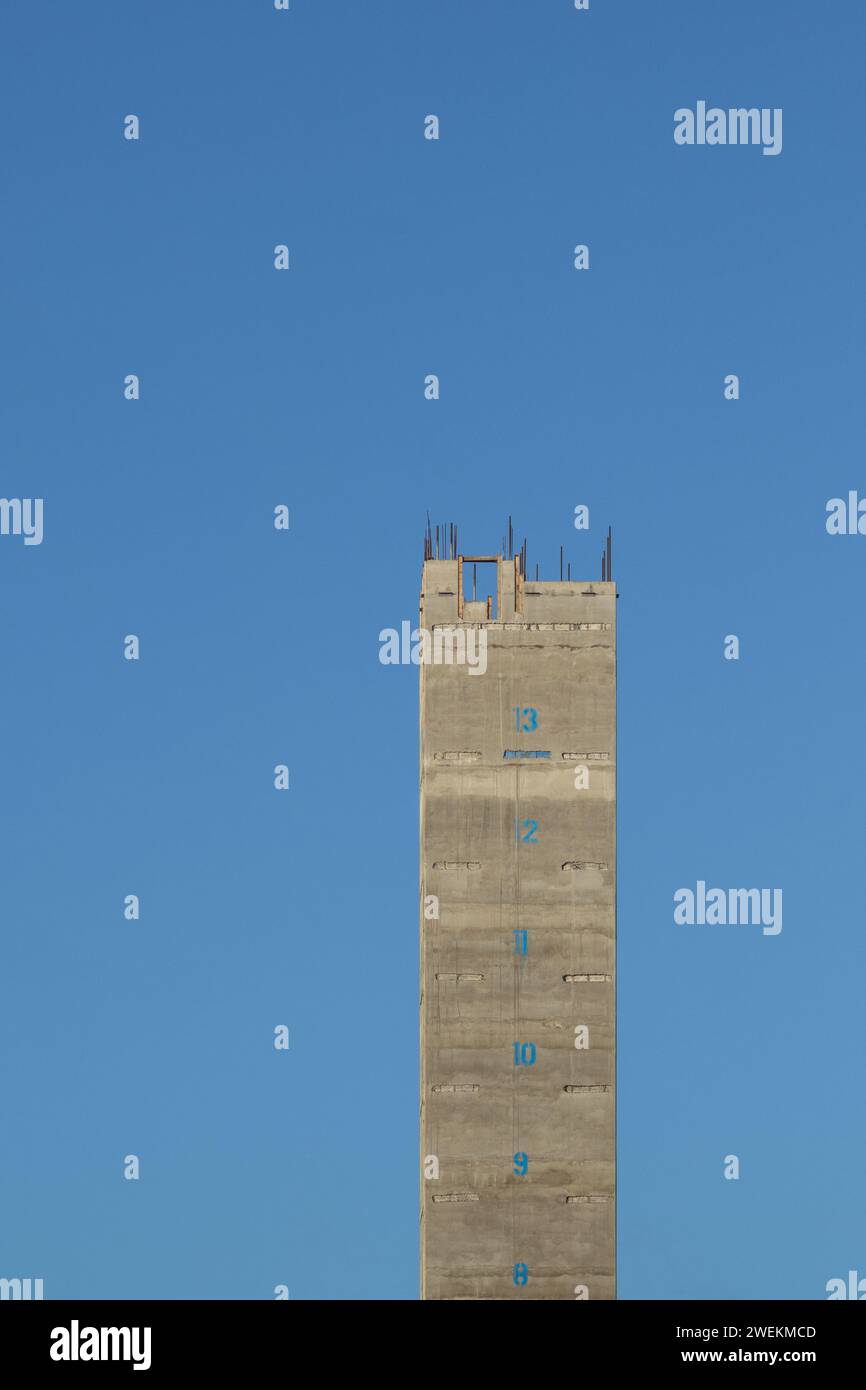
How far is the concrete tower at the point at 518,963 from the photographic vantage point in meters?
134

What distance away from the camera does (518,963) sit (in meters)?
135

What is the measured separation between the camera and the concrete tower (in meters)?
134
